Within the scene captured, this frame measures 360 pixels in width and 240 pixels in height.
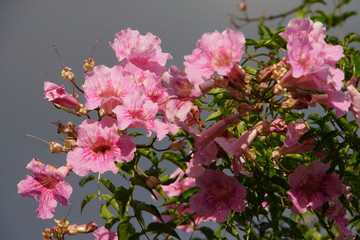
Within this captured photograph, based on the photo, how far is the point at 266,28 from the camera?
132 inches

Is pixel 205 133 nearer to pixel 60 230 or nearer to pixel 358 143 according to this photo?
pixel 358 143

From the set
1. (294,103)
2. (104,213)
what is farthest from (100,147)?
(294,103)

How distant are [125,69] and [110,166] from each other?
55 centimetres

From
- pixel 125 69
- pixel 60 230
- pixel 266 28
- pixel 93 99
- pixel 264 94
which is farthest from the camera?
pixel 266 28

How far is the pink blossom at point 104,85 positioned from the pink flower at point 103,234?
2.61 feet

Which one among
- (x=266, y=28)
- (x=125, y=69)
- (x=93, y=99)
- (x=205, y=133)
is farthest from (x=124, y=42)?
(x=266, y=28)

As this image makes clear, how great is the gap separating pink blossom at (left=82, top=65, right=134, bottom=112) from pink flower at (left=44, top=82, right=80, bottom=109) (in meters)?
0.12

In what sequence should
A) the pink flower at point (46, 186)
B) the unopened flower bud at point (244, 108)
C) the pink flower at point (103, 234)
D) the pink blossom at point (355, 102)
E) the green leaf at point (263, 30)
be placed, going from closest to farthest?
1. the unopened flower bud at point (244, 108)
2. the pink blossom at point (355, 102)
3. the pink flower at point (46, 186)
4. the pink flower at point (103, 234)
5. the green leaf at point (263, 30)

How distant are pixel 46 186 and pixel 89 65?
2.18ft

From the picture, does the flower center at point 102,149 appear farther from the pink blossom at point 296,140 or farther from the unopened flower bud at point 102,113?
the pink blossom at point 296,140

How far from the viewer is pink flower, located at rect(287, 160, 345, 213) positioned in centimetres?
245

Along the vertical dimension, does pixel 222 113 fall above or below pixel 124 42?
below

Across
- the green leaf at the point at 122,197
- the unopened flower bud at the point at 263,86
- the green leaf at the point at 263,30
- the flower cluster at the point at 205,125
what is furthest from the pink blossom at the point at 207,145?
the green leaf at the point at 263,30

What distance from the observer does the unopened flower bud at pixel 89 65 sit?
2.59 metres
